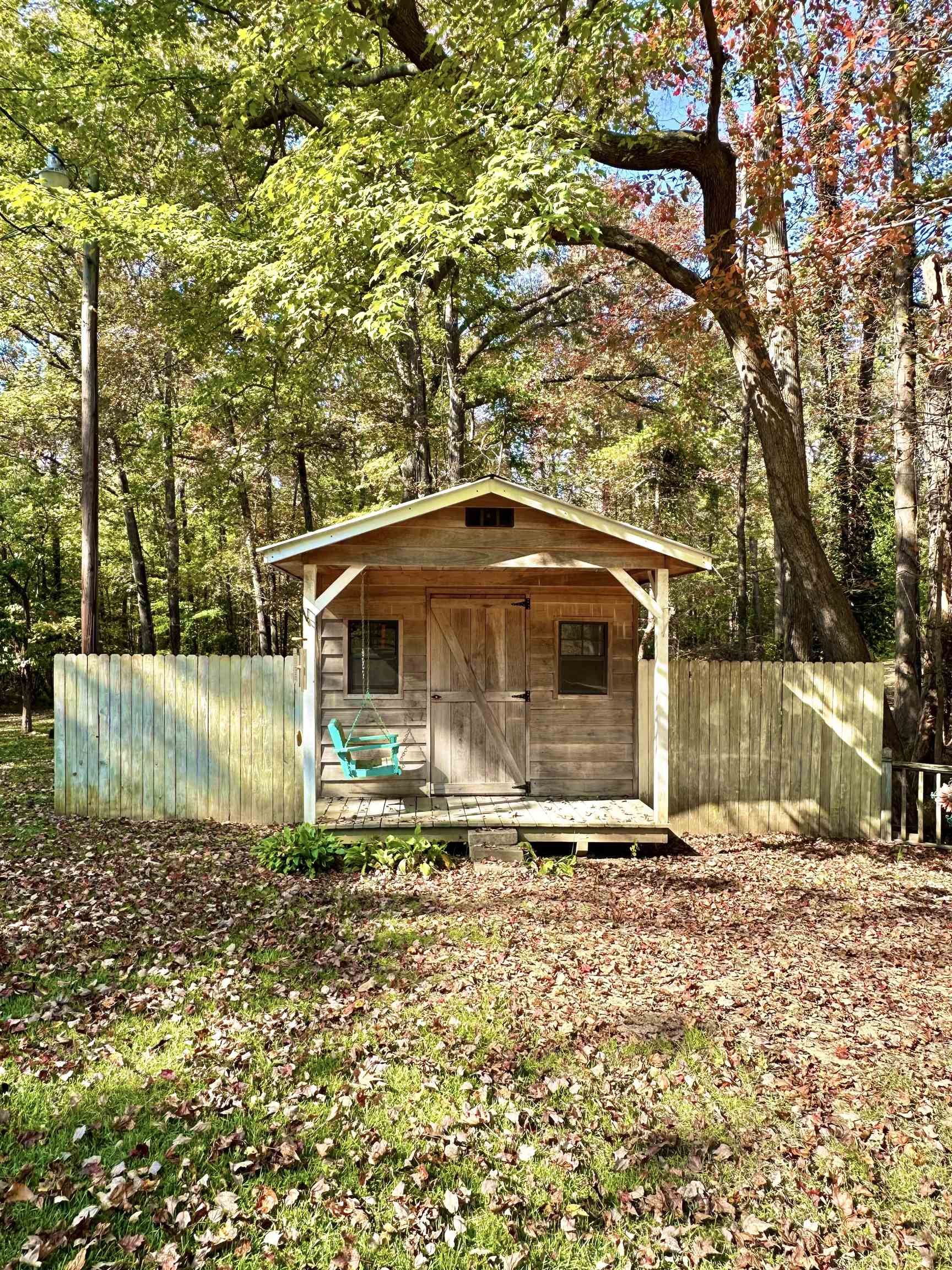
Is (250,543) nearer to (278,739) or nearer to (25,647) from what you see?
(25,647)

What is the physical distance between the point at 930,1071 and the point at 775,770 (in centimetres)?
548

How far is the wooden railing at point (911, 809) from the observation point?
29.3 ft

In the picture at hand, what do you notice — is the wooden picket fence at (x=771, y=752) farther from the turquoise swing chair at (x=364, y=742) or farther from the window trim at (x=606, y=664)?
the turquoise swing chair at (x=364, y=742)

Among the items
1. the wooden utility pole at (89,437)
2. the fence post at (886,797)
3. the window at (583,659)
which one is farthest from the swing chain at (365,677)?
the fence post at (886,797)

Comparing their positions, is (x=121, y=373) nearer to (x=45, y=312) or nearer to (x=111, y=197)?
(x=45, y=312)

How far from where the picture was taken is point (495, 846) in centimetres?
814

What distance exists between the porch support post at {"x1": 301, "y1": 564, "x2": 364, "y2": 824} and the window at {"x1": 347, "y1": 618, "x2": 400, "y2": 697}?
135 cm

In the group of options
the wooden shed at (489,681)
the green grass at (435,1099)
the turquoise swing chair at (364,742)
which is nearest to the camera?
the green grass at (435,1099)

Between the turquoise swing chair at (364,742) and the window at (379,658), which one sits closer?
the turquoise swing chair at (364,742)

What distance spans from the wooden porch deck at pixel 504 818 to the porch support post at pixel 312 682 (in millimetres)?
436

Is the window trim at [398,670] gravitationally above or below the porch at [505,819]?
above

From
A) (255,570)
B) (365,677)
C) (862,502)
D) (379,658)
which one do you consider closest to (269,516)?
(255,570)

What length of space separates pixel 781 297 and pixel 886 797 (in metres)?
6.31

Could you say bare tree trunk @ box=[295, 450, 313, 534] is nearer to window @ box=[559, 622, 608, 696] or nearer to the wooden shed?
the wooden shed
